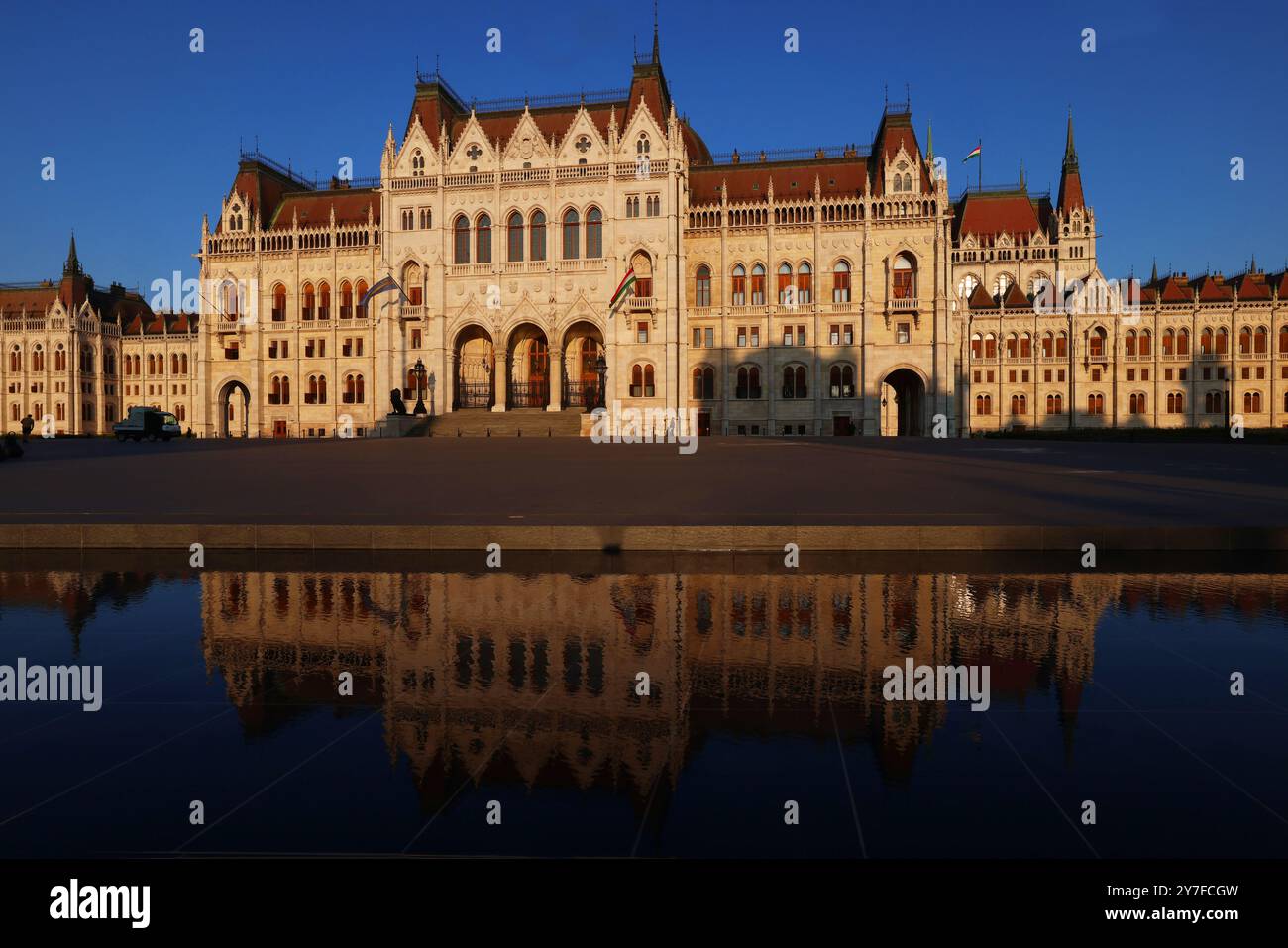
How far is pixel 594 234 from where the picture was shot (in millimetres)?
57875

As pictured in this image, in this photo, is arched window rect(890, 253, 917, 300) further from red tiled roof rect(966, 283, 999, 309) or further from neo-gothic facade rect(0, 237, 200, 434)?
neo-gothic facade rect(0, 237, 200, 434)

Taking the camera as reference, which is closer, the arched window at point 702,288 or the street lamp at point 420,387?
the street lamp at point 420,387

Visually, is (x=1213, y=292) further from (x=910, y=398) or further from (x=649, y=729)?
(x=649, y=729)

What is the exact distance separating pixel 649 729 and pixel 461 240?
59.9 m

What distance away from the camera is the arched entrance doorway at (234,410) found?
69.2 m

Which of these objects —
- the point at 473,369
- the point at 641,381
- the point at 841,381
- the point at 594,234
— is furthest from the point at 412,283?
the point at 841,381

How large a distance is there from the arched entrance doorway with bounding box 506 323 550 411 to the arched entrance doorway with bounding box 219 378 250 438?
22568mm

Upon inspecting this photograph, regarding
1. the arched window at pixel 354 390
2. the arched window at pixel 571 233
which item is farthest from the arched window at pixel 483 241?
the arched window at pixel 354 390

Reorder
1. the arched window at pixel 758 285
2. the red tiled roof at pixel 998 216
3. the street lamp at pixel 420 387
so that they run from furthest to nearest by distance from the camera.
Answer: the red tiled roof at pixel 998 216
the arched window at pixel 758 285
the street lamp at pixel 420 387

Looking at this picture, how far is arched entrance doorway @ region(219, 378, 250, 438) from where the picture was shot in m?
69.2

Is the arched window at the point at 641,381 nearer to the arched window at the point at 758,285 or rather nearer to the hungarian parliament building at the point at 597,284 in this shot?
the hungarian parliament building at the point at 597,284

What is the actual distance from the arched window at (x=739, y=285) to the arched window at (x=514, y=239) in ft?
51.1

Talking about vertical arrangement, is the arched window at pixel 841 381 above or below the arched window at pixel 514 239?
below
